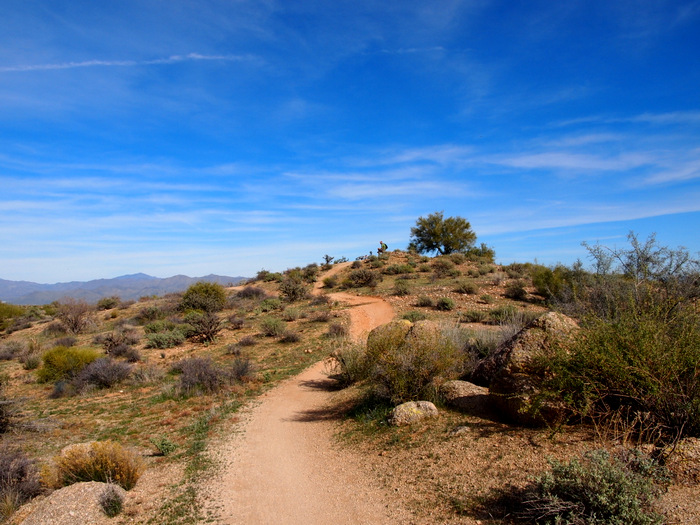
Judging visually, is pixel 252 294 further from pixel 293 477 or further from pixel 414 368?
pixel 293 477

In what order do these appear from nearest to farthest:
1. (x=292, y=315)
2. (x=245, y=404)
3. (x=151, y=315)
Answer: (x=245, y=404), (x=292, y=315), (x=151, y=315)

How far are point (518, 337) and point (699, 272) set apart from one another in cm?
538

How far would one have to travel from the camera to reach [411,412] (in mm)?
7320

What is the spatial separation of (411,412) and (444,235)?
41642mm

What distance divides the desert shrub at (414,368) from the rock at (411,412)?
47 centimetres

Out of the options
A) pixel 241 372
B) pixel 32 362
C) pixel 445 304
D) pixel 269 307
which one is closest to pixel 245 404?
pixel 241 372

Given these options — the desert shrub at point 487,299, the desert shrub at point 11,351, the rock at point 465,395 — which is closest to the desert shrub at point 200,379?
the rock at point 465,395

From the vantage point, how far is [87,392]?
1237 cm

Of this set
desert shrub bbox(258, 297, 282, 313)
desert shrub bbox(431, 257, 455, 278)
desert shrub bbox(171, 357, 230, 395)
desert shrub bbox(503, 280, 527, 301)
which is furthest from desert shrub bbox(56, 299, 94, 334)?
desert shrub bbox(503, 280, 527, 301)

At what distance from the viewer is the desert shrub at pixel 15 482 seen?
5.58m

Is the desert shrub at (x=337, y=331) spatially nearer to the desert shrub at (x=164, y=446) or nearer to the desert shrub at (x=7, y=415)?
the desert shrub at (x=164, y=446)

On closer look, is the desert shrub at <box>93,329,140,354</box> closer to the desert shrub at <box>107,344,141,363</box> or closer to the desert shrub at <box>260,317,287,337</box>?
the desert shrub at <box>107,344,141,363</box>

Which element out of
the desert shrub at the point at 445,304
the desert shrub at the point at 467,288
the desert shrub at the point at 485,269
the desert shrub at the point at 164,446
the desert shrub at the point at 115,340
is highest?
the desert shrub at the point at 485,269

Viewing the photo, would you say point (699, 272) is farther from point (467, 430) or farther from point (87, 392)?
point (87, 392)
